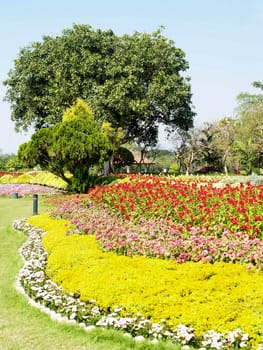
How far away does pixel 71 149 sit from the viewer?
19156 millimetres

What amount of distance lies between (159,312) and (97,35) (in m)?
28.1

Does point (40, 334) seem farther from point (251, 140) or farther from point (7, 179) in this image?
point (251, 140)

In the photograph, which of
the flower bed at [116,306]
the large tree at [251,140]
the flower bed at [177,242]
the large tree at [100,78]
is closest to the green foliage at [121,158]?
the large tree at [100,78]

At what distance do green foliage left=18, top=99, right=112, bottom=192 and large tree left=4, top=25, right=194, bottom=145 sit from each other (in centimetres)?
836

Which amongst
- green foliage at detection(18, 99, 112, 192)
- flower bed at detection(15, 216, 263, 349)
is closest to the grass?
flower bed at detection(15, 216, 263, 349)

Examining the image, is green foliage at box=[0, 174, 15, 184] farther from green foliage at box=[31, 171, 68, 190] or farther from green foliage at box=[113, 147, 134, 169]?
green foliage at box=[113, 147, 134, 169]

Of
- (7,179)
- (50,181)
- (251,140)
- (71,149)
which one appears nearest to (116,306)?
(71,149)

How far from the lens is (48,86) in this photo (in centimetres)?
3123

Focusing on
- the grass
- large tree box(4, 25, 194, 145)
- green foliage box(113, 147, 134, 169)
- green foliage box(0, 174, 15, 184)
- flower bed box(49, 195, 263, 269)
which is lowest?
the grass

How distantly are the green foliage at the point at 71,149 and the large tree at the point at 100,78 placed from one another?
836cm

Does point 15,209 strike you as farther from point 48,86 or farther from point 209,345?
point 48,86

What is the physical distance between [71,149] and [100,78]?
476 inches

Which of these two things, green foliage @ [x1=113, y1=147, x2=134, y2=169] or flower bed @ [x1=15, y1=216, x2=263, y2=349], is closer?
flower bed @ [x1=15, y1=216, x2=263, y2=349]

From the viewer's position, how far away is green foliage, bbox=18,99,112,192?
761 inches
